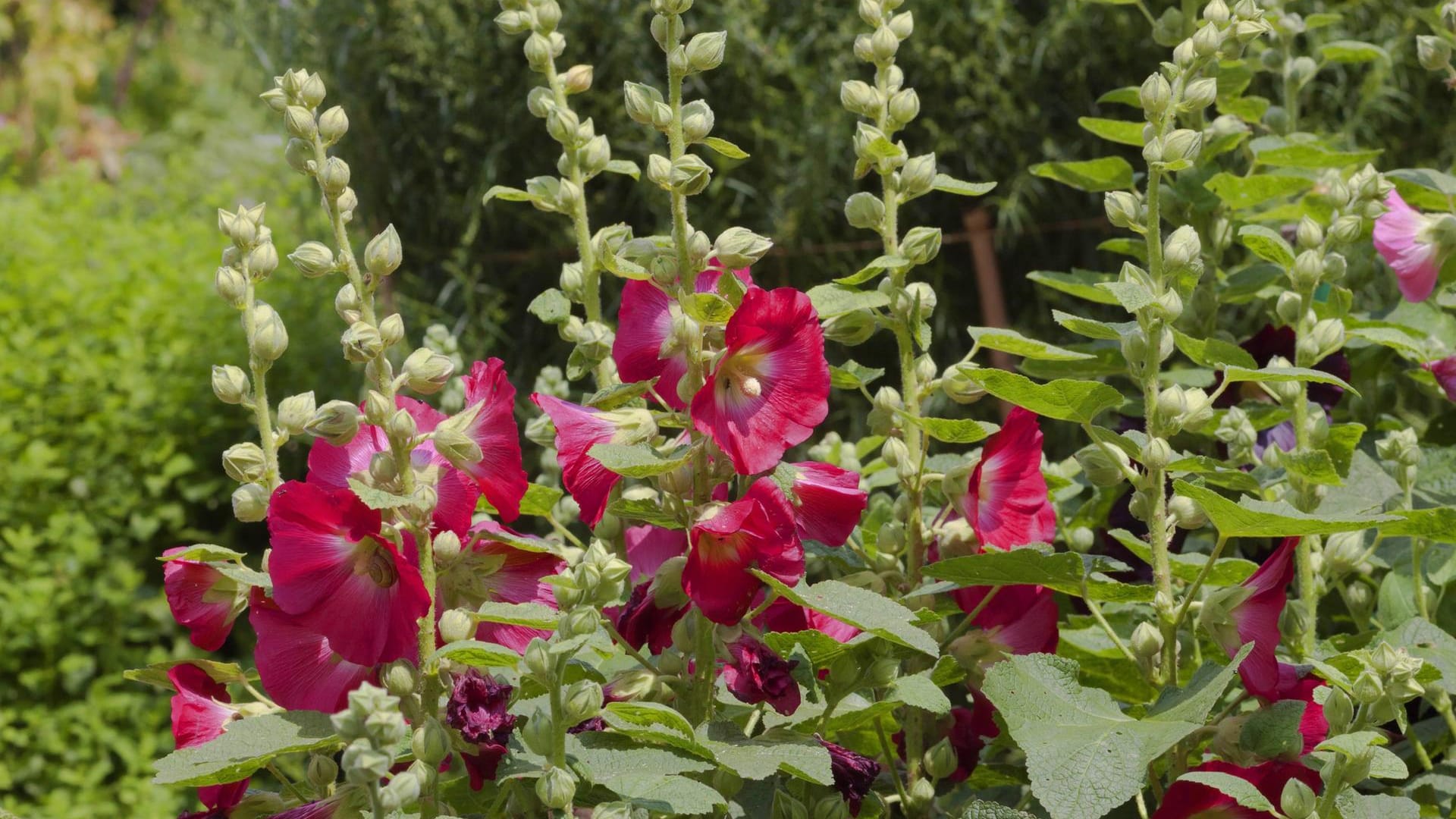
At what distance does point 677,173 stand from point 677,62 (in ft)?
0.23

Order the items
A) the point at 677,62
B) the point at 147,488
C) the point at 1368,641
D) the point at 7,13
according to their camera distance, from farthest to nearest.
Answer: the point at 7,13 < the point at 147,488 < the point at 1368,641 < the point at 677,62

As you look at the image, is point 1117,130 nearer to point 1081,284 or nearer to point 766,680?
point 1081,284

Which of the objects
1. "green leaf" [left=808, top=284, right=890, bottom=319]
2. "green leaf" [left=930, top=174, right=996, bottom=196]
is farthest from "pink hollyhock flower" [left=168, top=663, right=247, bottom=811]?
"green leaf" [left=930, top=174, right=996, bottom=196]

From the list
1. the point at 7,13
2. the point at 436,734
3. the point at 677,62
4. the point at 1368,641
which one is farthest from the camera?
the point at 7,13

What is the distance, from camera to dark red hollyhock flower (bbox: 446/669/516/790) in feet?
2.06

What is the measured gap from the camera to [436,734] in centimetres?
60

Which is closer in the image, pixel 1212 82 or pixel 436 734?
pixel 436 734

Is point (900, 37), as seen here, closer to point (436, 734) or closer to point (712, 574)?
point (712, 574)

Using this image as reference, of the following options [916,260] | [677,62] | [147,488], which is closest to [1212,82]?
[916,260]

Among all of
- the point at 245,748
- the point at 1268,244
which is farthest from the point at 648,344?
the point at 1268,244

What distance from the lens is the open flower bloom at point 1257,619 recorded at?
2.36 ft

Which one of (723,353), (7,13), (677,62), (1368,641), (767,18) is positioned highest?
(677,62)

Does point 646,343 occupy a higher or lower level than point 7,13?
higher

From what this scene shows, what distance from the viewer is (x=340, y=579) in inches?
25.4
